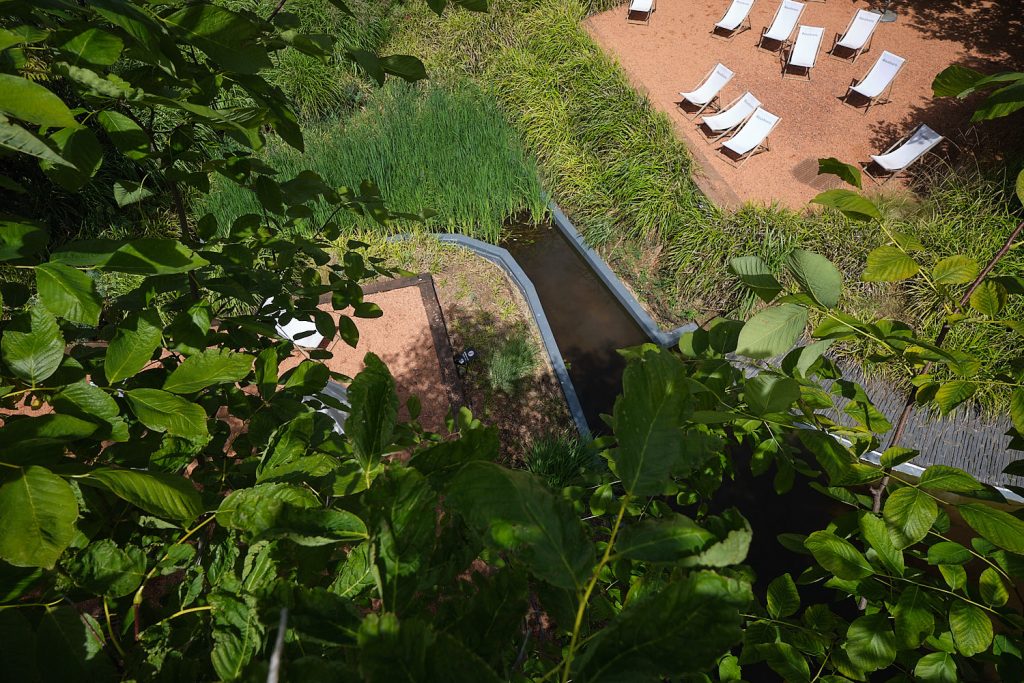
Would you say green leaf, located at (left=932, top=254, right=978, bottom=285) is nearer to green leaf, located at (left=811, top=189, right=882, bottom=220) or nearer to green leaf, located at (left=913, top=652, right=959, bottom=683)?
green leaf, located at (left=811, top=189, right=882, bottom=220)

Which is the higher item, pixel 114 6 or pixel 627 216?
pixel 114 6

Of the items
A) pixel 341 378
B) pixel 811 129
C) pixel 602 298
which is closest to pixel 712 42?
pixel 811 129

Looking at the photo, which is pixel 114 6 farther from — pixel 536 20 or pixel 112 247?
pixel 536 20

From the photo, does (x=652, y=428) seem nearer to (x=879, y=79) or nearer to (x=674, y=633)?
(x=674, y=633)

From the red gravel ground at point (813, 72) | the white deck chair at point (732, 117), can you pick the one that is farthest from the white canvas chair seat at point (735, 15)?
the white deck chair at point (732, 117)

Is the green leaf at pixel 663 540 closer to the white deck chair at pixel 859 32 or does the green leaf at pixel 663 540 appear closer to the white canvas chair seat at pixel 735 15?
the white deck chair at pixel 859 32

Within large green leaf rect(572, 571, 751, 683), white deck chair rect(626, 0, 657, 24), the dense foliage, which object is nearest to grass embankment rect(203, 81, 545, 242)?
white deck chair rect(626, 0, 657, 24)

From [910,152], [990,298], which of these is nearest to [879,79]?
[910,152]
